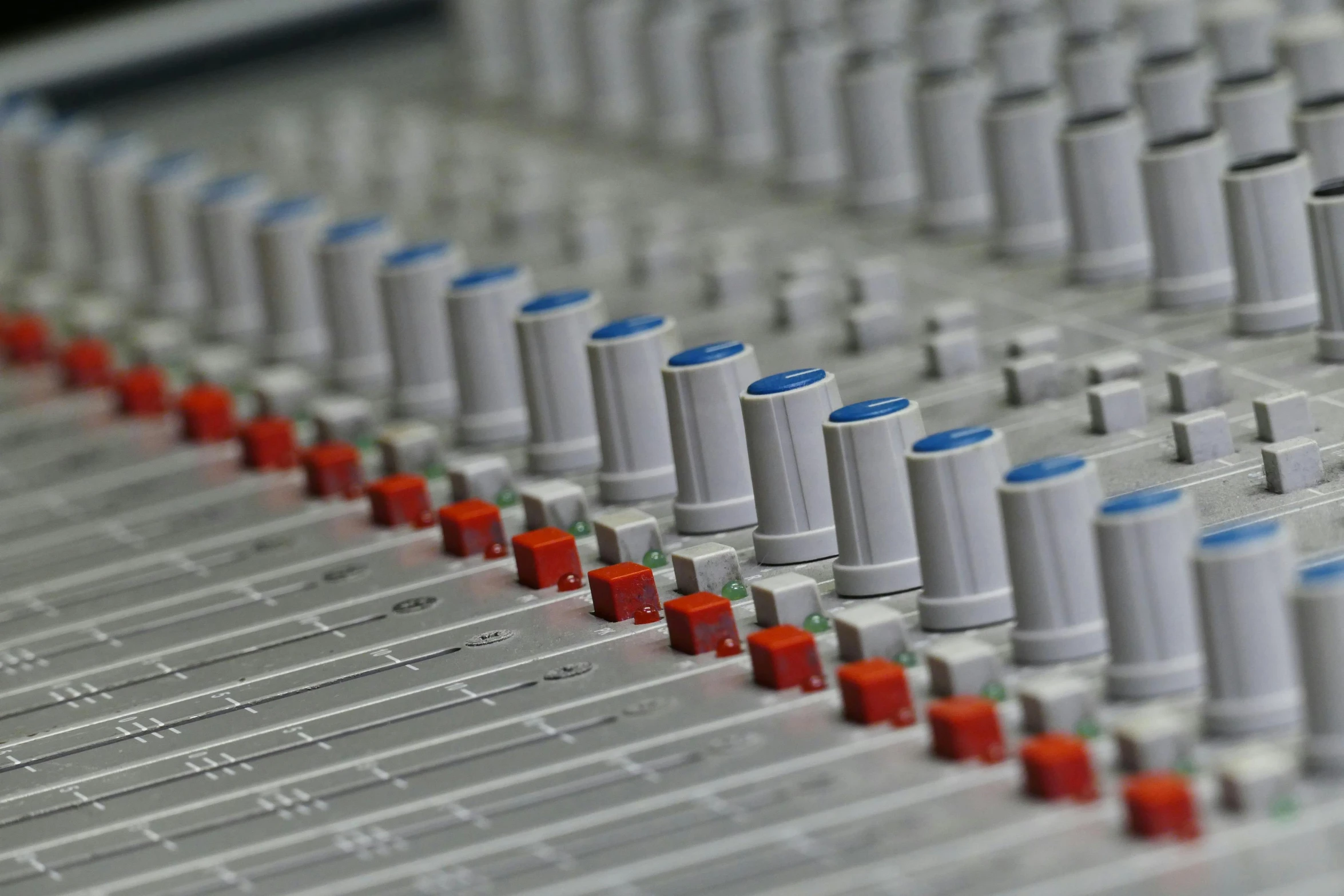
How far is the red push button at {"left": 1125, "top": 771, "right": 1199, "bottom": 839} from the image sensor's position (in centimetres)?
358

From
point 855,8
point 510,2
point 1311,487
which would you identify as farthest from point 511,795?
point 510,2

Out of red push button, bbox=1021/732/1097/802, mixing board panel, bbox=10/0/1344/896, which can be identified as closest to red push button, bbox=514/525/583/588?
mixing board panel, bbox=10/0/1344/896

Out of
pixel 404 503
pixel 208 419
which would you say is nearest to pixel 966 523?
pixel 404 503

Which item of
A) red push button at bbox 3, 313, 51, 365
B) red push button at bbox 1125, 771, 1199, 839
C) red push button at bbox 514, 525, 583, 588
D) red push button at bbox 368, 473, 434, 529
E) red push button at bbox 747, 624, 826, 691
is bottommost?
red push button at bbox 1125, 771, 1199, 839

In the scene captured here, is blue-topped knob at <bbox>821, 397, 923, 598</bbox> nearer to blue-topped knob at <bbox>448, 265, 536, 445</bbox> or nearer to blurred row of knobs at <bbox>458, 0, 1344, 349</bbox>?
blurred row of knobs at <bbox>458, 0, 1344, 349</bbox>

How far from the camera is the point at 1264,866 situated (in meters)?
3.45

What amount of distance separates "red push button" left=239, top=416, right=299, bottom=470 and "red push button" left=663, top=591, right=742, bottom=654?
7.89 ft

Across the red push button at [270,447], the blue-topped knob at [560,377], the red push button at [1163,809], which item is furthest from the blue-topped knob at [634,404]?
the red push button at [1163,809]

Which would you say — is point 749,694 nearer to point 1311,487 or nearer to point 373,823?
point 373,823

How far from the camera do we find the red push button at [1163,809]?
358cm

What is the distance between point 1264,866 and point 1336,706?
30 cm

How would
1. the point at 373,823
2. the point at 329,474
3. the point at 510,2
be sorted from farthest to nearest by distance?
the point at 510,2, the point at 329,474, the point at 373,823

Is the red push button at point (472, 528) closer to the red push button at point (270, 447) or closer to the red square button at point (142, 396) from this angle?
the red push button at point (270, 447)

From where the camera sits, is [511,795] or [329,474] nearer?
[511,795]
